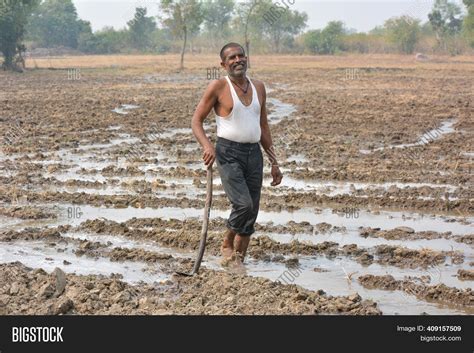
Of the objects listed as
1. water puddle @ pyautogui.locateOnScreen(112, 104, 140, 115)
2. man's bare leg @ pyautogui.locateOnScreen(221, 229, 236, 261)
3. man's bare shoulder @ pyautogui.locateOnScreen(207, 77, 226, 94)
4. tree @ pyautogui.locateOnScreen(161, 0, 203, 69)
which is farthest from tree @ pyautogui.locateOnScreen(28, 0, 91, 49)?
man's bare shoulder @ pyautogui.locateOnScreen(207, 77, 226, 94)

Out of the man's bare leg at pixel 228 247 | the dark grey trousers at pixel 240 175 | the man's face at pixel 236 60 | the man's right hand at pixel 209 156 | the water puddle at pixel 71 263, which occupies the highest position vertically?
the man's face at pixel 236 60

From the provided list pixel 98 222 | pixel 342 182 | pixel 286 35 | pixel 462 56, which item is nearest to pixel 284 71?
pixel 462 56

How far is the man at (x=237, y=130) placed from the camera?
6.60 meters

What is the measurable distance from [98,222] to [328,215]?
254cm

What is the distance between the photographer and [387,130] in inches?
650

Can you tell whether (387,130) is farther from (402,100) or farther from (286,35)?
(286,35)

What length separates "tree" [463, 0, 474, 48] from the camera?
59.4 m

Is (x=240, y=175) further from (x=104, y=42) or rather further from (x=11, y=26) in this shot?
(x=104, y=42)

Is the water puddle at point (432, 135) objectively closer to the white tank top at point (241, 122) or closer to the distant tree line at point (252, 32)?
the white tank top at point (241, 122)

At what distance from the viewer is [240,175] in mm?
6730

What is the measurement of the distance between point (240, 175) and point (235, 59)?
0.93 m

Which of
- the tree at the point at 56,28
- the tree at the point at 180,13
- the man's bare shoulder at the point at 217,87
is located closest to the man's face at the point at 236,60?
the man's bare shoulder at the point at 217,87

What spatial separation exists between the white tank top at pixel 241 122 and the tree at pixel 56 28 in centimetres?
7555

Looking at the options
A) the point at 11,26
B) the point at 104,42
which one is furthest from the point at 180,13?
the point at 104,42
